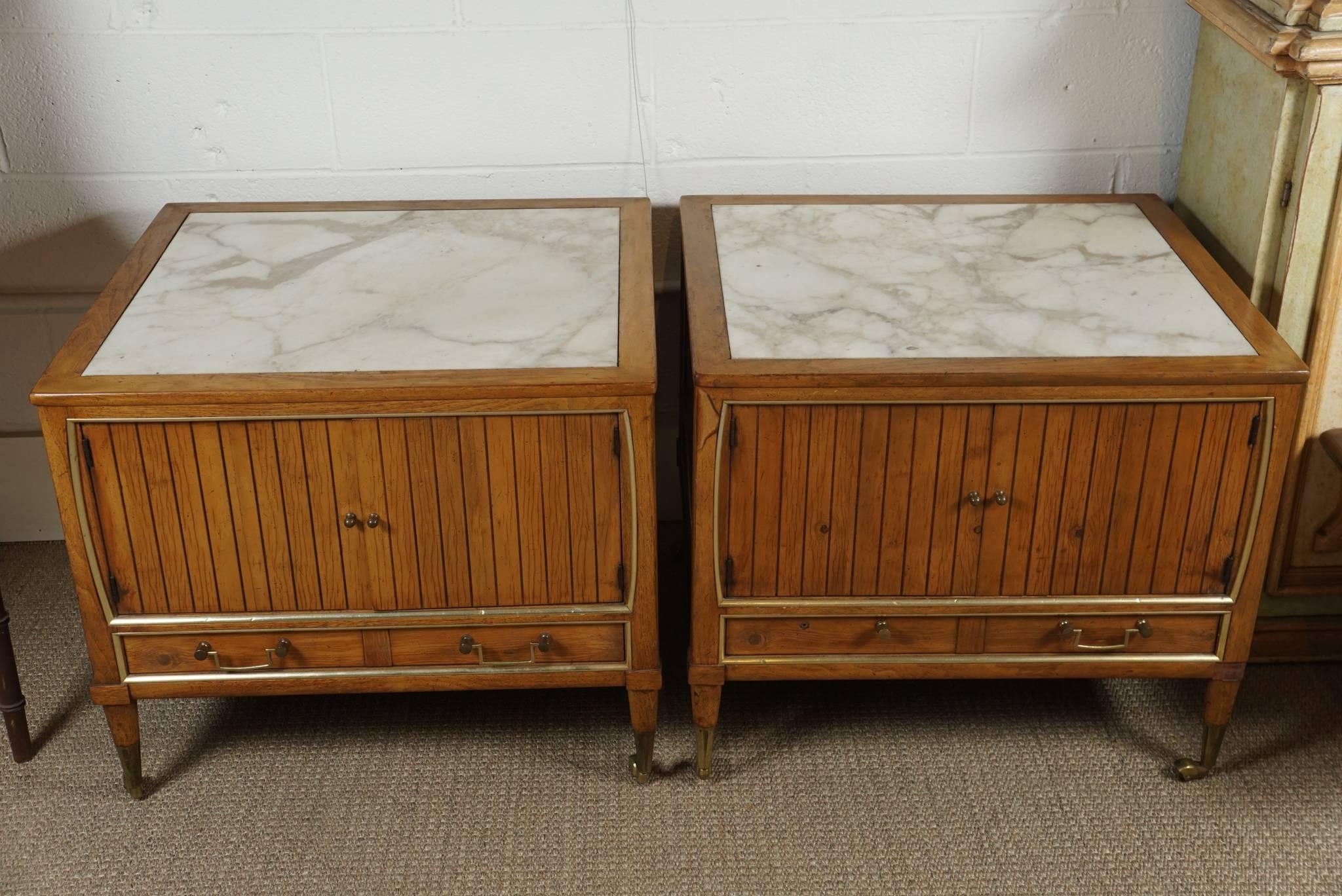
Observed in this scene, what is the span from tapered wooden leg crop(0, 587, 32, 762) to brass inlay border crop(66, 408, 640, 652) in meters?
0.27

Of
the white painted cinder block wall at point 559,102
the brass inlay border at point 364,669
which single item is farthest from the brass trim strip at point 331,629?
the white painted cinder block wall at point 559,102

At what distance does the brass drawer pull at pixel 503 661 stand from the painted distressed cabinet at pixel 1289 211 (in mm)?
1180

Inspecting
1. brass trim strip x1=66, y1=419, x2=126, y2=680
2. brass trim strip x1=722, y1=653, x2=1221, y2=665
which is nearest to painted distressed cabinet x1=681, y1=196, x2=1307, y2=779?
brass trim strip x1=722, y1=653, x2=1221, y2=665

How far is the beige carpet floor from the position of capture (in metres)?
1.93

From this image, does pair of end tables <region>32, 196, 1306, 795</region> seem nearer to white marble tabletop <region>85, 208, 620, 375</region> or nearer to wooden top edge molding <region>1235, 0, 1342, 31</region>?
white marble tabletop <region>85, 208, 620, 375</region>

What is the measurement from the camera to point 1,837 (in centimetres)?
200

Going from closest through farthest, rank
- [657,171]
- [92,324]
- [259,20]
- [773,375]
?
[773,375]
[92,324]
[259,20]
[657,171]

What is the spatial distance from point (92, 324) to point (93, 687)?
52cm

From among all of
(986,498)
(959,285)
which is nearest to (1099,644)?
(986,498)

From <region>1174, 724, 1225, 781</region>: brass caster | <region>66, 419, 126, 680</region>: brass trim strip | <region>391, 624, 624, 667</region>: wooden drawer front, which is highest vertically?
<region>66, 419, 126, 680</region>: brass trim strip

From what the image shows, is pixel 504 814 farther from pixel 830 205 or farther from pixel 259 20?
pixel 259 20

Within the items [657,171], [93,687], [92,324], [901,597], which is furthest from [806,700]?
[92,324]

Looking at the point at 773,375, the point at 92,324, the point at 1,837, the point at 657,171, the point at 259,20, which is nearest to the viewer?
the point at 773,375

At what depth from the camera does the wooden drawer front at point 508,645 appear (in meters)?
1.94
